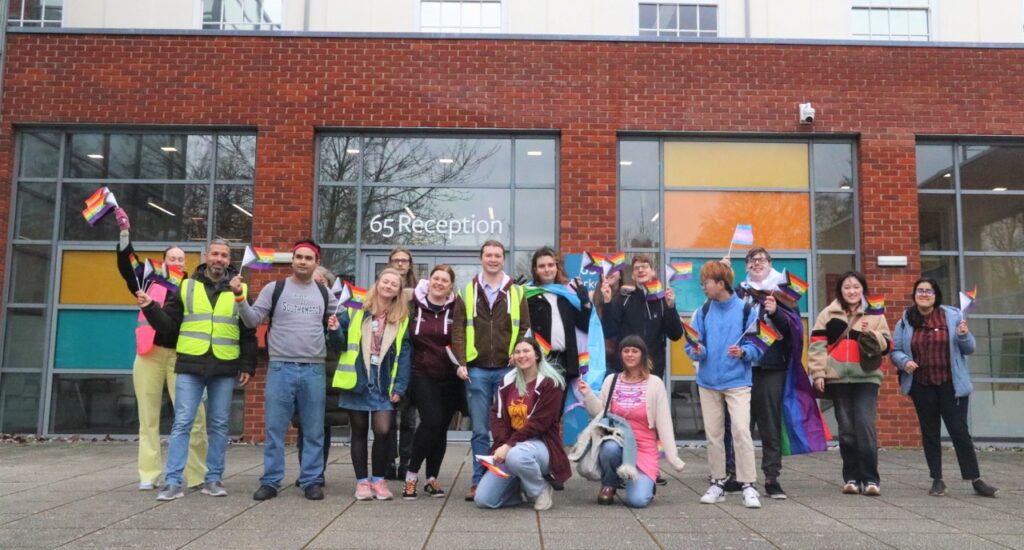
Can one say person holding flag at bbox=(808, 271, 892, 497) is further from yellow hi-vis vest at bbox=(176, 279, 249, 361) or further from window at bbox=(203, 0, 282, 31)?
window at bbox=(203, 0, 282, 31)

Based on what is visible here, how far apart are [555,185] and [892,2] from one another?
5.56 m

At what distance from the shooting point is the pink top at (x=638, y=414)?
6.51m

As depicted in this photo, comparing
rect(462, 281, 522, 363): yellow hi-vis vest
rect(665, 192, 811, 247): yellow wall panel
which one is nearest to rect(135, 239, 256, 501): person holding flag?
rect(462, 281, 522, 363): yellow hi-vis vest

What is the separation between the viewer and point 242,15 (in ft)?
38.7

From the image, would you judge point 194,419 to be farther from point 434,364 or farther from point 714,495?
point 714,495

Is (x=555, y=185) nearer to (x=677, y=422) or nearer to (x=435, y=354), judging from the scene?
(x=677, y=422)

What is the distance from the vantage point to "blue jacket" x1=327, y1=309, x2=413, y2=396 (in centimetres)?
660

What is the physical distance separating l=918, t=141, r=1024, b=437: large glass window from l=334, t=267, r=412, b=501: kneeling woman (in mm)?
7438

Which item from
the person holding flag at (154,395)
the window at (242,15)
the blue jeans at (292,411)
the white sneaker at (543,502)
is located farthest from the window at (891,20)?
the person holding flag at (154,395)

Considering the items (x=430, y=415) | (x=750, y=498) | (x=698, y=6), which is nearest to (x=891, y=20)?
(x=698, y=6)

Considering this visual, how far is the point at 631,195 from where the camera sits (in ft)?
36.1

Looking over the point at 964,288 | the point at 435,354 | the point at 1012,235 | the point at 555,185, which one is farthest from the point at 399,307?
the point at 1012,235

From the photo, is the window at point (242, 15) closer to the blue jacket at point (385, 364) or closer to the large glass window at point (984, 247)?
the blue jacket at point (385, 364)

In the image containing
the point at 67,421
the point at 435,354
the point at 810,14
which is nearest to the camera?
the point at 435,354
